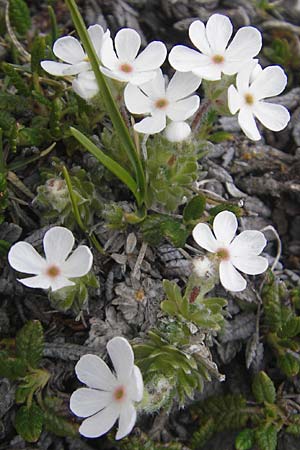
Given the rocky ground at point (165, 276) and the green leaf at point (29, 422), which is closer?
the green leaf at point (29, 422)

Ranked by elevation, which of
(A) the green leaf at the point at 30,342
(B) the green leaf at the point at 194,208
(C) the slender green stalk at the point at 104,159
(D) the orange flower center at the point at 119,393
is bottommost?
(A) the green leaf at the point at 30,342

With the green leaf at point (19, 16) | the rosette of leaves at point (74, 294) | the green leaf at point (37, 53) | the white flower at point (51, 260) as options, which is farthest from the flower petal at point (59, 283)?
the green leaf at point (19, 16)

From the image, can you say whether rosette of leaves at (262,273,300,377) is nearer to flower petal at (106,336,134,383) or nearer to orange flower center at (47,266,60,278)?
flower petal at (106,336,134,383)

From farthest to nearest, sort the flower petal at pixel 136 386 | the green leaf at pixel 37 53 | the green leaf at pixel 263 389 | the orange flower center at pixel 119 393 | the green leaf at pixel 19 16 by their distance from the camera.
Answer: the green leaf at pixel 19 16, the green leaf at pixel 37 53, the green leaf at pixel 263 389, the orange flower center at pixel 119 393, the flower petal at pixel 136 386

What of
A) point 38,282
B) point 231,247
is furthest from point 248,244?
point 38,282

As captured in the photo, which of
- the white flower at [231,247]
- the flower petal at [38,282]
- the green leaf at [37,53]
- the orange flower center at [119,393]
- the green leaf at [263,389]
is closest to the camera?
the orange flower center at [119,393]

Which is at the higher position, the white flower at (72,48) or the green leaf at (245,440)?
the white flower at (72,48)

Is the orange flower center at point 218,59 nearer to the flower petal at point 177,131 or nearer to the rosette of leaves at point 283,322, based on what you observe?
the flower petal at point 177,131

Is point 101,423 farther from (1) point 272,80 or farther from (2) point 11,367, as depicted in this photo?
(1) point 272,80

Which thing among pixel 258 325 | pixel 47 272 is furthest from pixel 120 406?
pixel 258 325
